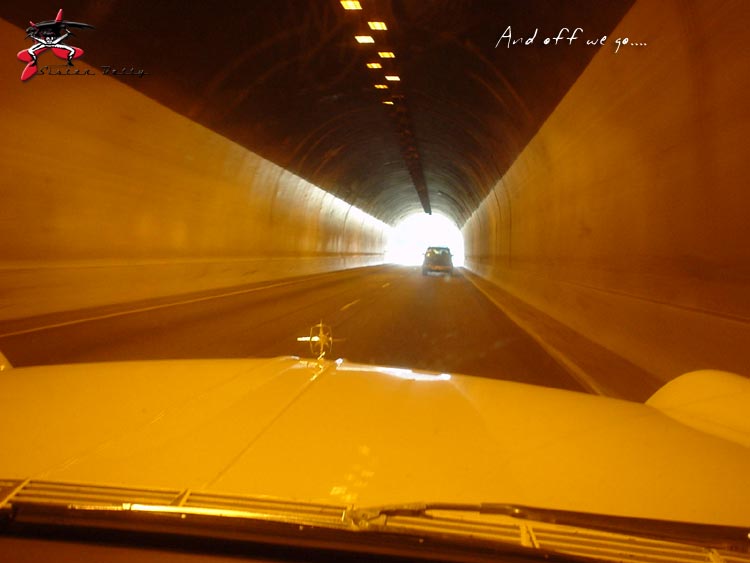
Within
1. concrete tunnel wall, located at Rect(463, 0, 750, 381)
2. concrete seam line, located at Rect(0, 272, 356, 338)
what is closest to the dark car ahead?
concrete seam line, located at Rect(0, 272, 356, 338)

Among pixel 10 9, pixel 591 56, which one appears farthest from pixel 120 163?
pixel 591 56

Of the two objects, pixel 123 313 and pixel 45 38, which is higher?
pixel 45 38

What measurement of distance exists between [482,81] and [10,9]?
10.7 metres

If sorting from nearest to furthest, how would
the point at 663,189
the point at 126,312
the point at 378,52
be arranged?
the point at 663,189, the point at 126,312, the point at 378,52

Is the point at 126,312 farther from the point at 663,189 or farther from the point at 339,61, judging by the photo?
the point at 663,189

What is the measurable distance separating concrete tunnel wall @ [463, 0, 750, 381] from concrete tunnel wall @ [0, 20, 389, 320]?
10.3 meters

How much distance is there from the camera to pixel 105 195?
1703cm

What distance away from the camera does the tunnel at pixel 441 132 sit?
9.06 metres

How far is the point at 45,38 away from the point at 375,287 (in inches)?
728

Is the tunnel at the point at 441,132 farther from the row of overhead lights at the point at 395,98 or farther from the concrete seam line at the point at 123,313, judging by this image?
the concrete seam line at the point at 123,313

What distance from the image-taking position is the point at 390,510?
7.50ft

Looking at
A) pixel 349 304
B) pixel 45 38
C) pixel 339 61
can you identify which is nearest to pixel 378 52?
pixel 339 61

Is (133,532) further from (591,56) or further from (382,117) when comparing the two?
(382,117)

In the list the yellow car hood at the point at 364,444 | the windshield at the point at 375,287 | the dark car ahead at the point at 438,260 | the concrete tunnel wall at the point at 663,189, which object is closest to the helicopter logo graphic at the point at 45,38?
the windshield at the point at 375,287
